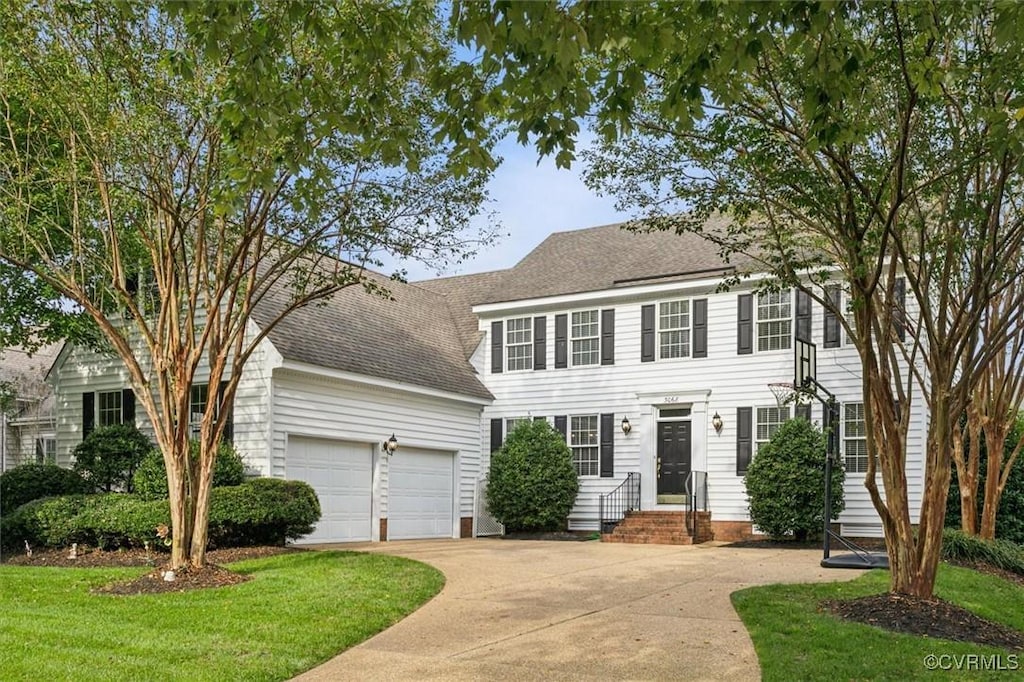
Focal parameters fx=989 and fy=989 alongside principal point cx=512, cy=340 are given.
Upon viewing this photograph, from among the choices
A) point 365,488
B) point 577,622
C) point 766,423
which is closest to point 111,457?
point 365,488

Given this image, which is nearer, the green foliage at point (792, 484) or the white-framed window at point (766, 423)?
the green foliage at point (792, 484)

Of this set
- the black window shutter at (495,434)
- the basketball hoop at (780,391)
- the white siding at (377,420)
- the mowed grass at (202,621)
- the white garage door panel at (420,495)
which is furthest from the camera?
the black window shutter at (495,434)

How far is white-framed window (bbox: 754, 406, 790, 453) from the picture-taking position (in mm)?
19344

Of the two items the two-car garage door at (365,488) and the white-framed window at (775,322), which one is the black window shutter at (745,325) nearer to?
the white-framed window at (775,322)

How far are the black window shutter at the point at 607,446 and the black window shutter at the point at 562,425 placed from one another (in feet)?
3.04

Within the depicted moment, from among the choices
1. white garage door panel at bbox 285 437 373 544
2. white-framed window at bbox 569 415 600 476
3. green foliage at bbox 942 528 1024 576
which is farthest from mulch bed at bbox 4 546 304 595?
green foliage at bbox 942 528 1024 576

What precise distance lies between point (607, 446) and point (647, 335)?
2532 mm

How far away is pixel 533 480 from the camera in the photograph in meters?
20.6

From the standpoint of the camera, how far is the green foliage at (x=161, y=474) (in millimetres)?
15414

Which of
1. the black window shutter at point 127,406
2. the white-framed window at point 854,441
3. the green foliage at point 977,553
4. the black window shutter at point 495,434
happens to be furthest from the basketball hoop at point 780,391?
the black window shutter at point 127,406

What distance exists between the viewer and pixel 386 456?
19.4 m

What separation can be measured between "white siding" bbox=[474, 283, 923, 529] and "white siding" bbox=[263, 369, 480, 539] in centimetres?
106

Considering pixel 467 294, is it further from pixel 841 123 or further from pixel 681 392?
pixel 841 123

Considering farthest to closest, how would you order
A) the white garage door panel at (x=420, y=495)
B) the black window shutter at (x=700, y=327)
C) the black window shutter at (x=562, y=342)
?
the black window shutter at (x=562, y=342) < the black window shutter at (x=700, y=327) < the white garage door panel at (x=420, y=495)
